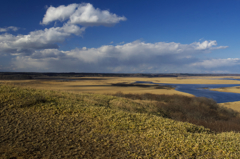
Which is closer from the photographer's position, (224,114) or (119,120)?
(119,120)

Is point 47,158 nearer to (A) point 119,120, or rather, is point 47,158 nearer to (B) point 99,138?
(B) point 99,138

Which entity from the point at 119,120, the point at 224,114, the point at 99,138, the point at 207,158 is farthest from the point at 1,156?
the point at 224,114

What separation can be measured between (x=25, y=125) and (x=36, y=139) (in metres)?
1.43

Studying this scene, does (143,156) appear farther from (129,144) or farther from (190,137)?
(190,137)

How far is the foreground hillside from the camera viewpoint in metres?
5.30

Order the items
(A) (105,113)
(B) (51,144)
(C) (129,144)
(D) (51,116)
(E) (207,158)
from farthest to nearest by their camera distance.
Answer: (A) (105,113) → (D) (51,116) → (C) (129,144) → (B) (51,144) → (E) (207,158)

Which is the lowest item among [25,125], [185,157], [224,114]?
[224,114]

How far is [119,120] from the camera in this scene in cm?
830

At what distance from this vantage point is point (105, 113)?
9219 millimetres

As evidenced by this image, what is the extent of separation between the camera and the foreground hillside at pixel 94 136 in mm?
5301

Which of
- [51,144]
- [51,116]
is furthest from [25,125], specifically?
[51,144]

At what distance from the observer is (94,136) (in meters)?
6.48

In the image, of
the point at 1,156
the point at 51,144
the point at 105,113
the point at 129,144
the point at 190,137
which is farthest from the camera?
the point at 105,113

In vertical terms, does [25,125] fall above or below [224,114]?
above
